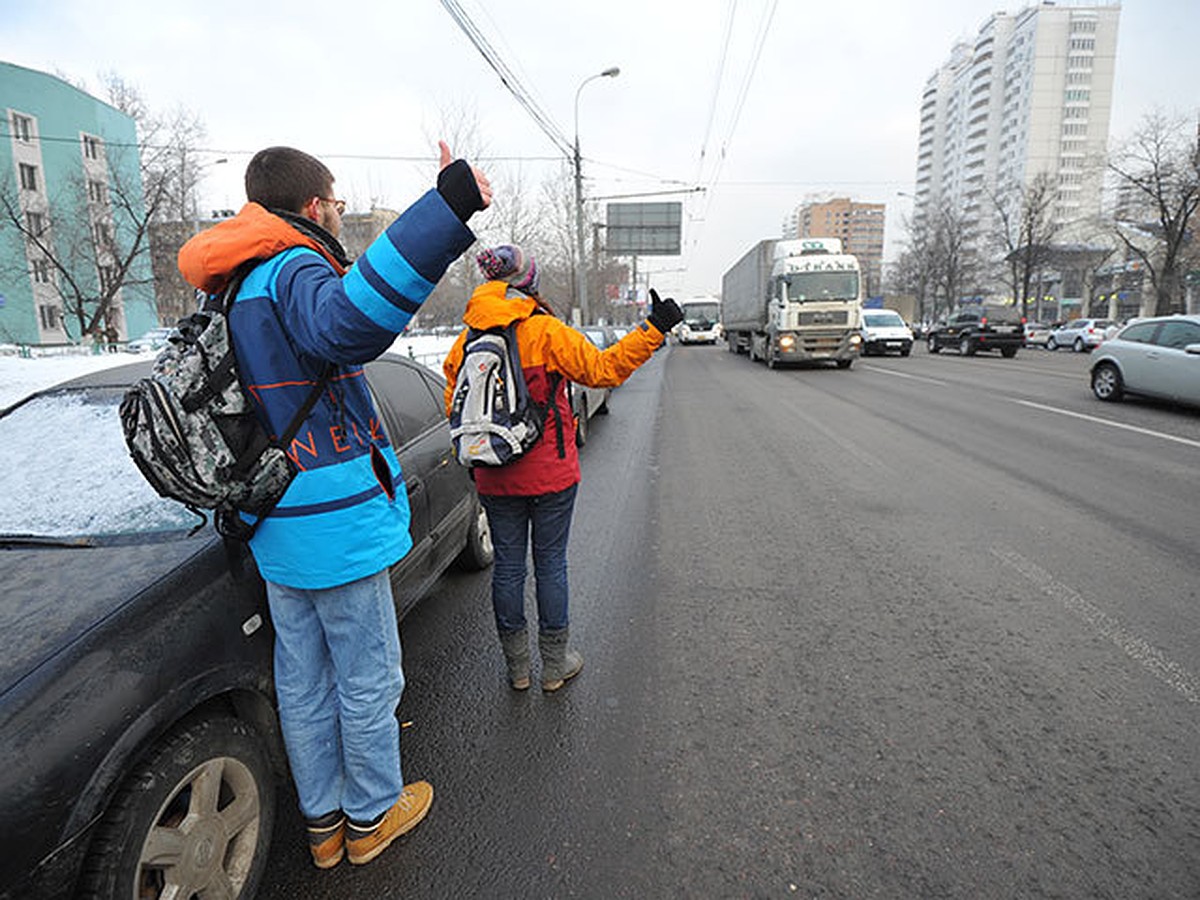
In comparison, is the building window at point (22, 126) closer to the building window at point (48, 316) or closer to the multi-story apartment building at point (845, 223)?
the building window at point (48, 316)

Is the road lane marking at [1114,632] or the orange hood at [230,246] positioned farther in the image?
the road lane marking at [1114,632]

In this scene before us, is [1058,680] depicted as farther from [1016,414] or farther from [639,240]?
[639,240]

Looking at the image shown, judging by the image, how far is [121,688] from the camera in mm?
1498

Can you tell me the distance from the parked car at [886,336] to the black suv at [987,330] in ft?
5.99

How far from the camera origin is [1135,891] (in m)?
1.89

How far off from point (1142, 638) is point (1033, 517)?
7.03 feet

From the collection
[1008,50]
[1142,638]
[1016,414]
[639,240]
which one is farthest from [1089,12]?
[1142,638]

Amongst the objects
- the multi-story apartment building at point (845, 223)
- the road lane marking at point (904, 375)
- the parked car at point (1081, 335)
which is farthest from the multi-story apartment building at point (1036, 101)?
the road lane marking at point (904, 375)

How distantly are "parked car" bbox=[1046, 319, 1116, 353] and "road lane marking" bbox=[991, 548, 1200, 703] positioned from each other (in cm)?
3237

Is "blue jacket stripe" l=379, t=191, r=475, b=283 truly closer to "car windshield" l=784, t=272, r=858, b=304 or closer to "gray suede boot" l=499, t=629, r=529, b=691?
A: "gray suede boot" l=499, t=629, r=529, b=691

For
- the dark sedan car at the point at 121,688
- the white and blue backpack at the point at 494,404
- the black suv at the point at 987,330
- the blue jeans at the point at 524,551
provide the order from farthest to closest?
the black suv at the point at 987,330 < the blue jeans at the point at 524,551 < the white and blue backpack at the point at 494,404 < the dark sedan car at the point at 121,688

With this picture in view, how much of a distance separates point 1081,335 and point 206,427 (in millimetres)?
38779

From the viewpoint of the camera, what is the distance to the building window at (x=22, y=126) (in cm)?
4112

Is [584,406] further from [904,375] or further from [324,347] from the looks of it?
[904,375]
